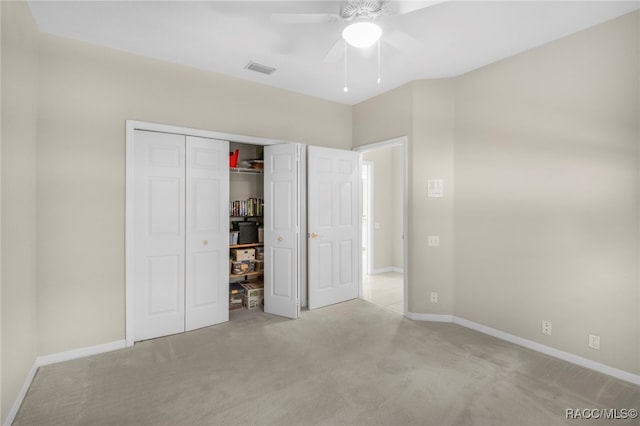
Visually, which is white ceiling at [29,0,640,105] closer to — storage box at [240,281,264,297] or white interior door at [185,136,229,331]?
white interior door at [185,136,229,331]

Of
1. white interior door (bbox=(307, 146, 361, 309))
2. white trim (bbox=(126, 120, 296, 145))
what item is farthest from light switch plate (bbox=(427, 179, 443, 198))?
white trim (bbox=(126, 120, 296, 145))

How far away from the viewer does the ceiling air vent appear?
10.6ft

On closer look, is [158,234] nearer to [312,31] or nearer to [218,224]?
[218,224]

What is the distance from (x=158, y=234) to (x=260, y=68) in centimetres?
212

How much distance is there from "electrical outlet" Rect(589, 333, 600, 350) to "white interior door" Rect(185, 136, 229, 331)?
11.7 feet

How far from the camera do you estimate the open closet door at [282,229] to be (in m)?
3.67

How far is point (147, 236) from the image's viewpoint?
10.1 feet

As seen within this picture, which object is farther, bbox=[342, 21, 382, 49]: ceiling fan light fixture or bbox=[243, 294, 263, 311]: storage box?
bbox=[243, 294, 263, 311]: storage box

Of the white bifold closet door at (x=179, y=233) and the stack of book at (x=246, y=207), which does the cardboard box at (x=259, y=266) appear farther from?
the stack of book at (x=246, y=207)

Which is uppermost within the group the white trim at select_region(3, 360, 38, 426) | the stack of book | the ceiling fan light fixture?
the ceiling fan light fixture

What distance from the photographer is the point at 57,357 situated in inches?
103

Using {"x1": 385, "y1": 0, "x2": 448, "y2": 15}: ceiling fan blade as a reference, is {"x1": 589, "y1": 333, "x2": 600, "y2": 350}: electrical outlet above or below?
A: below

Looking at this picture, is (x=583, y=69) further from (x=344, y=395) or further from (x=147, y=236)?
(x=147, y=236)

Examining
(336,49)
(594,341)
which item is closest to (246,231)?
(336,49)
